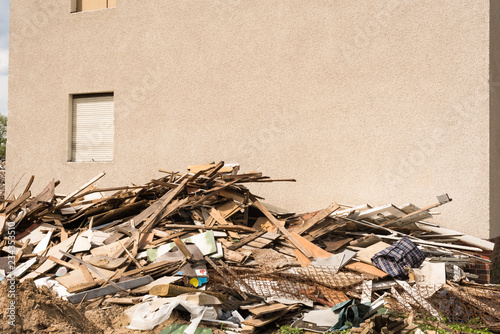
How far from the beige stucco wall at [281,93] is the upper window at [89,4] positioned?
22cm

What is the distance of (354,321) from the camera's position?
17.4 feet

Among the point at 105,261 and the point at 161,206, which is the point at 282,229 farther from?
the point at 105,261

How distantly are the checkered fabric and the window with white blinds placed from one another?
6.94 m

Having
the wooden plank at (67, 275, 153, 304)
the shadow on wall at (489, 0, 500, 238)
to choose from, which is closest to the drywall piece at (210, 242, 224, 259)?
the wooden plank at (67, 275, 153, 304)

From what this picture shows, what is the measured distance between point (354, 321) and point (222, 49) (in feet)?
22.0

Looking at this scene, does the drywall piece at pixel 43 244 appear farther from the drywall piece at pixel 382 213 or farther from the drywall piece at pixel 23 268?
the drywall piece at pixel 382 213

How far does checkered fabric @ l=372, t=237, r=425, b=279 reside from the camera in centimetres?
659

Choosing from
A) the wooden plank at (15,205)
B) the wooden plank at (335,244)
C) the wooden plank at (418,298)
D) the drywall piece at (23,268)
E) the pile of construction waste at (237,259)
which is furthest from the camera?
the wooden plank at (15,205)

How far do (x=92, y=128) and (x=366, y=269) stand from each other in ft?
24.9

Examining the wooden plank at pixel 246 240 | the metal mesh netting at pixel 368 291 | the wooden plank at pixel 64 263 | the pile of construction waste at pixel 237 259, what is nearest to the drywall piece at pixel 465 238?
the pile of construction waste at pixel 237 259

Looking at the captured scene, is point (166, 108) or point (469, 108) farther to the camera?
point (166, 108)

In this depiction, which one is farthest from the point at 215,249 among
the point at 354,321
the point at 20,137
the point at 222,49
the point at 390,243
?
the point at 20,137

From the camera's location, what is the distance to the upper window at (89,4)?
11.2m

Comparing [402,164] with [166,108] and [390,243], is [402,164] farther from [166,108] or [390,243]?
[166,108]
